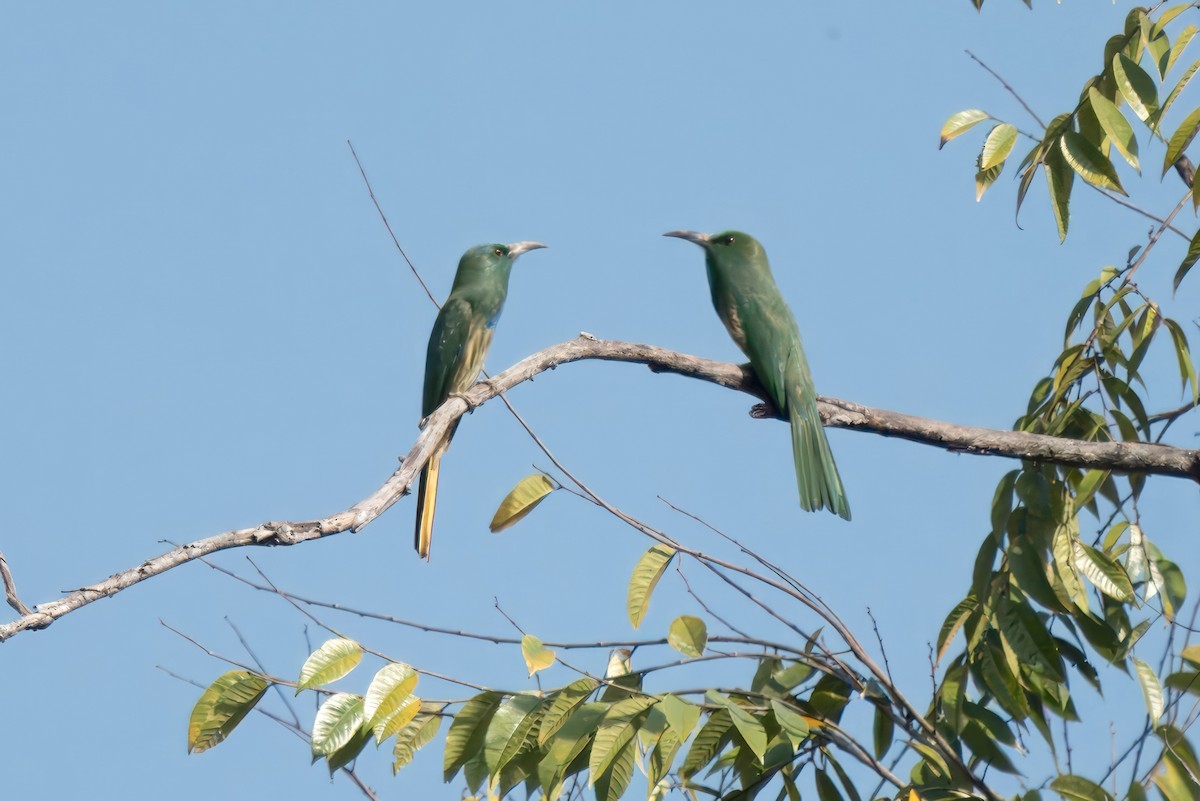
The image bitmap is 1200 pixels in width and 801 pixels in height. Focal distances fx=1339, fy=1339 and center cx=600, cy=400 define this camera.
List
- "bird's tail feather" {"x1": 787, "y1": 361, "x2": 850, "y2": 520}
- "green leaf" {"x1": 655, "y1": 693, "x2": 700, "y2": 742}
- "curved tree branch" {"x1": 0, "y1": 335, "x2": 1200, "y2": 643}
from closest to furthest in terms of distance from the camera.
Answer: "curved tree branch" {"x1": 0, "y1": 335, "x2": 1200, "y2": 643}
"green leaf" {"x1": 655, "y1": 693, "x2": 700, "y2": 742}
"bird's tail feather" {"x1": 787, "y1": 361, "x2": 850, "y2": 520}

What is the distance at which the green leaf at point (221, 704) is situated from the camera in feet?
10.7

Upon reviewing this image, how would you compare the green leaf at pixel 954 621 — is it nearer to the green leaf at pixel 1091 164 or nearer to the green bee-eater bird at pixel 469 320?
the green leaf at pixel 1091 164

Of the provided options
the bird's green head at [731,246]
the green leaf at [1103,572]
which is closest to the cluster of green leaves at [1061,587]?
the green leaf at [1103,572]

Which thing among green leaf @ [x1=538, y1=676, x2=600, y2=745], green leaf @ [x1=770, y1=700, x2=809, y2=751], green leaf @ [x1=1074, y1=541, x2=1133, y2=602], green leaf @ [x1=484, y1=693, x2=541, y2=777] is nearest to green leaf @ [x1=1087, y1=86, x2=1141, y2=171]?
green leaf @ [x1=1074, y1=541, x2=1133, y2=602]

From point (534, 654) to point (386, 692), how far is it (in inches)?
14.5

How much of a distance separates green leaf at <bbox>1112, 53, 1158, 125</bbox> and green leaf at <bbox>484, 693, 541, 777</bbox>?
2221 mm

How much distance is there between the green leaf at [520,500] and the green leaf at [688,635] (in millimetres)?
700

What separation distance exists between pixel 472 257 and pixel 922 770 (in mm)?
3772

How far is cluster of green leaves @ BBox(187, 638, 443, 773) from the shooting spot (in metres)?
3.17

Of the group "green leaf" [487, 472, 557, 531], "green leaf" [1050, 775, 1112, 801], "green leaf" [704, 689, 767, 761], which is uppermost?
"green leaf" [487, 472, 557, 531]

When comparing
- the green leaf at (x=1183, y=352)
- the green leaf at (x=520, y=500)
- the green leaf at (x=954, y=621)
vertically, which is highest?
the green leaf at (x=1183, y=352)

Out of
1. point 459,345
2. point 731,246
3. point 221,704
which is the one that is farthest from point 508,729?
point 459,345

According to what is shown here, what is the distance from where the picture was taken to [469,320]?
652 centimetres

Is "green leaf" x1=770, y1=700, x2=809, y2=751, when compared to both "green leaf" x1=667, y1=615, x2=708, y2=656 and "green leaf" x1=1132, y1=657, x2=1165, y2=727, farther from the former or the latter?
"green leaf" x1=1132, y1=657, x2=1165, y2=727
